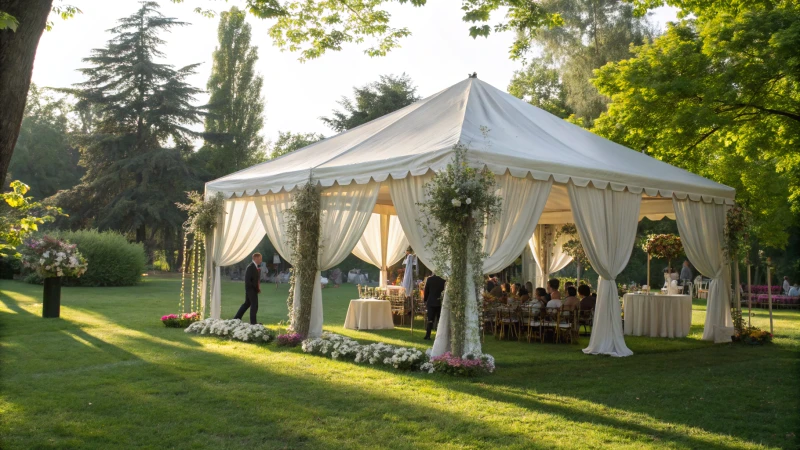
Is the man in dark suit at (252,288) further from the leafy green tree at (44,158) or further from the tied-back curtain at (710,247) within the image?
the leafy green tree at (44,158)

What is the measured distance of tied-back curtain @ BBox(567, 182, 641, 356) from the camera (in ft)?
30.5

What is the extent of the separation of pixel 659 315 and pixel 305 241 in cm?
720

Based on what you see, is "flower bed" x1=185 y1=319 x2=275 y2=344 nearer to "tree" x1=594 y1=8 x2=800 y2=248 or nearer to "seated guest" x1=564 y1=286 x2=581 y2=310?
"seated guest" x1=564 y1=286 x2=581 y2=310

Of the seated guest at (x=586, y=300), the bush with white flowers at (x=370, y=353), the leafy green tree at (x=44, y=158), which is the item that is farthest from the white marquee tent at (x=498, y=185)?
the leafy green tree at (x=44, y=158)

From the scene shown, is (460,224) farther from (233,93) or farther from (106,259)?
(233,93)

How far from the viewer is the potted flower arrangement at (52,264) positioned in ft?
41.8

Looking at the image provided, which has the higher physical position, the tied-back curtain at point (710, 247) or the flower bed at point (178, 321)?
the tied-back curtain at point (710, 247)

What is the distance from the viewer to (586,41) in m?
25.5

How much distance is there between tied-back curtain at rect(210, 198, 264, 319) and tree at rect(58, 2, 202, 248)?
2172cm

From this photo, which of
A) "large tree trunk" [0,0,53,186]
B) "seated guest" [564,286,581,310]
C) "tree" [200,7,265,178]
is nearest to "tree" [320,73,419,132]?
"tree" [200,7,265,178]

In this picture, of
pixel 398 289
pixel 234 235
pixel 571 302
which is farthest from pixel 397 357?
pixel 398 289

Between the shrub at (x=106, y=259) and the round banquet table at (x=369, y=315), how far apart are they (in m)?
15.2

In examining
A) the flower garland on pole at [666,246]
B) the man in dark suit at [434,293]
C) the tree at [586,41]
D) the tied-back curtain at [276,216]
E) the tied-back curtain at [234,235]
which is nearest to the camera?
the tied-back curtain at [276,216]

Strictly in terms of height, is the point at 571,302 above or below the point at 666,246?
below
